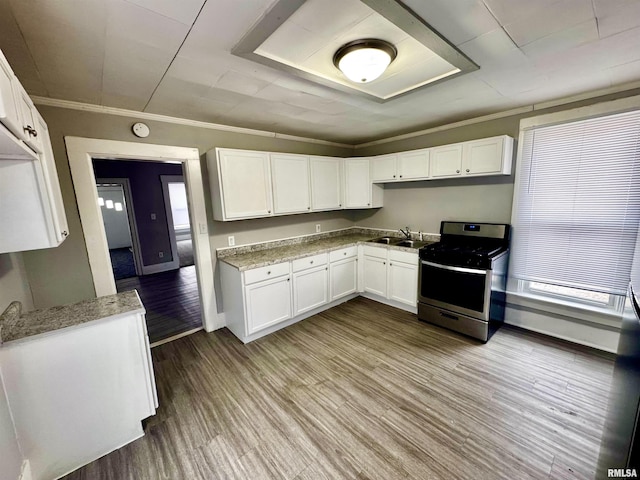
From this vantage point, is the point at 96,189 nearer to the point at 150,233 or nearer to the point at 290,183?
the point at 290,183

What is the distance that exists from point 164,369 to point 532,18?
3686mm

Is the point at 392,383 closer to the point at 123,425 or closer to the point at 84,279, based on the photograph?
the point at 123,425

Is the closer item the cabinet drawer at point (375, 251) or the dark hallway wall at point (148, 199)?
the cabinet drawer at point (375, 251)

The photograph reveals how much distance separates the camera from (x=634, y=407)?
848 mm

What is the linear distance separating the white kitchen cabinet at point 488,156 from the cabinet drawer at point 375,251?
138 centimetres

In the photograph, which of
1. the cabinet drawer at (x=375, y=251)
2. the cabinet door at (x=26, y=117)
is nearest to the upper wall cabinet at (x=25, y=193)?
the cabinet door at (x=26, y=117)

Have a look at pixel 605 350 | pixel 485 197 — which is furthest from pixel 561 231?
pixel 605 350

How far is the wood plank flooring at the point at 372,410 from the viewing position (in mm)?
1583

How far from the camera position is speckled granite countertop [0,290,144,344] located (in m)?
1.49

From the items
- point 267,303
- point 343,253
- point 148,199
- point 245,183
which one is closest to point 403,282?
point 343,253

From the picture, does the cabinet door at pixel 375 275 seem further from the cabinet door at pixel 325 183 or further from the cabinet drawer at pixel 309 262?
the cabinet door at pixel 325 183

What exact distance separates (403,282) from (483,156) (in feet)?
5.73

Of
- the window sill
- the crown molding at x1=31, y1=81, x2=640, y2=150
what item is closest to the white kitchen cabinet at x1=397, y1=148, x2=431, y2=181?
the crown molding at x1=31, y1=81, x2=640, y2=150

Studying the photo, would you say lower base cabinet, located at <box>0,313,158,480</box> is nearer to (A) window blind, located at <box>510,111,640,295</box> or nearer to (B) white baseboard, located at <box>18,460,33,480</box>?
(B) white baseboard, located at <box>18,460,33,480</box>
